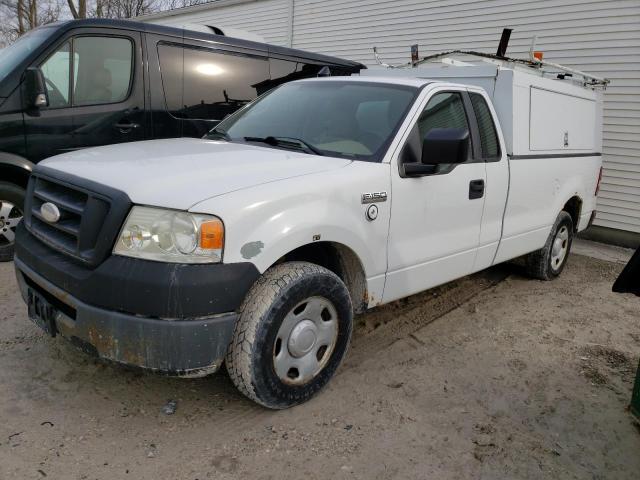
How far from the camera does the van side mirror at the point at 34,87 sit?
4.74 metres

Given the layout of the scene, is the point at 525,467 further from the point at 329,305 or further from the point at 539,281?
the point at 539,281

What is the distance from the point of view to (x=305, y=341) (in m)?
2.90

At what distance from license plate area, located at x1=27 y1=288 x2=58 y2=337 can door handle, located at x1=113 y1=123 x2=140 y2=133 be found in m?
2.66

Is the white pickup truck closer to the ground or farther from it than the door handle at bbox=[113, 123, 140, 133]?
closer to the ground

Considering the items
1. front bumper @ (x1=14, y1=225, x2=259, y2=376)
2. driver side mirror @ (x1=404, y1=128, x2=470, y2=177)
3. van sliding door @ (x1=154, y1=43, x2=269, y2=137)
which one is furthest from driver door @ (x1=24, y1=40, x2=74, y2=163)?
driver side mirror @ (x1=404, y1=128, x2=470, y2=177)

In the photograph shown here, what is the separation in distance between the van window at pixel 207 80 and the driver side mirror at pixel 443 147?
126 inches

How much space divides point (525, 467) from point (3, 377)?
2.84 m

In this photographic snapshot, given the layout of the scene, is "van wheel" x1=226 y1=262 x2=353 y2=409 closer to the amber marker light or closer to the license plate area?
the amber marker light

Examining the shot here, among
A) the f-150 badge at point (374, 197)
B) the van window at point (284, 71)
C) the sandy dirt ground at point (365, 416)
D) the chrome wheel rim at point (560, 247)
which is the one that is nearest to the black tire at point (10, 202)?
the sandy dirt ground at point (365, 416)

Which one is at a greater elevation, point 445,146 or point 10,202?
point 445,146

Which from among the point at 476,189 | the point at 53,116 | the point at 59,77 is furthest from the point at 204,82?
the point at 476,189

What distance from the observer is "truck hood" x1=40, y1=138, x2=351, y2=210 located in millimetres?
2533

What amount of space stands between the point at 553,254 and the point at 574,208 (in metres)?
0.62

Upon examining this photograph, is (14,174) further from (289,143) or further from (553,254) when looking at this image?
(553,254)
